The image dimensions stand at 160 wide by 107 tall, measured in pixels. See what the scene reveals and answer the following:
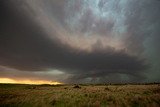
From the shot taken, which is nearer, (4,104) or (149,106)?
(149,106)

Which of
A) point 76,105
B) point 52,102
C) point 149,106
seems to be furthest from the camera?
point 52,102

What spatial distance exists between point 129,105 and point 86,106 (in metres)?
5.44

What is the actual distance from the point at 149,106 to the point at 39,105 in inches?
559

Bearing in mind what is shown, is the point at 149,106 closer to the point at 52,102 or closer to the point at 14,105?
the point at 52,102

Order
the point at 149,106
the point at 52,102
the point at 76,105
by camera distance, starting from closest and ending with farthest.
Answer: the point at 149,106 → the point at 76,105 → the point at 52,102

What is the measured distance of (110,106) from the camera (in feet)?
63.8

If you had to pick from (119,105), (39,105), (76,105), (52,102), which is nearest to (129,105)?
(119,105)

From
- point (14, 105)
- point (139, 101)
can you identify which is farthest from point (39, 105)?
point (139, 101)

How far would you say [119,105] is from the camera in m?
20.0

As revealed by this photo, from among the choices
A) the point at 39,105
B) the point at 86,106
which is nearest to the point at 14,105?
the point at 39,105

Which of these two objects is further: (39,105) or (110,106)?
(39,105)

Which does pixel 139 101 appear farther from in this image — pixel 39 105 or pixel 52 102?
pixel 39 105

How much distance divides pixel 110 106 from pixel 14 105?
1326 centimetres

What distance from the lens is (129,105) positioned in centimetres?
2006
